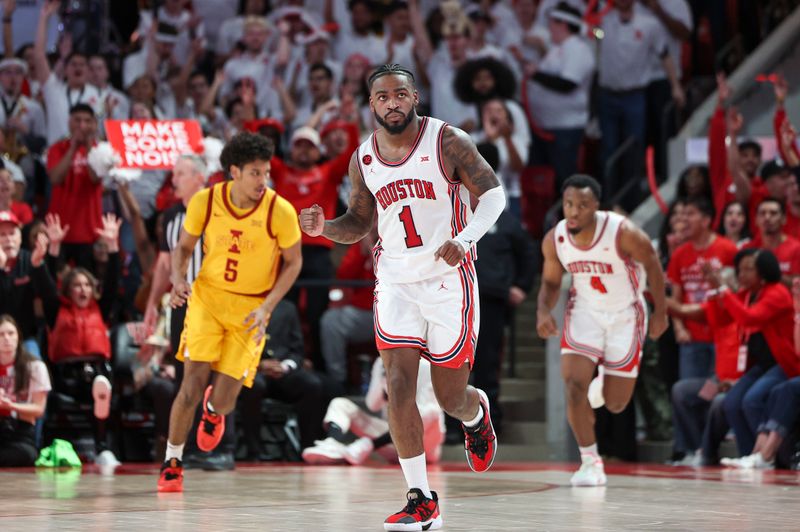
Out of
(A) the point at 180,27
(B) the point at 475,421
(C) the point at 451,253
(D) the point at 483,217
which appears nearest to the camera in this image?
(C) the point at 451,253

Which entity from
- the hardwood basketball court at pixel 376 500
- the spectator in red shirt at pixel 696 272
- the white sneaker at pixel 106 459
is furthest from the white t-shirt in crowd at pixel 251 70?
the hardwood basketball court at pixel 376 500

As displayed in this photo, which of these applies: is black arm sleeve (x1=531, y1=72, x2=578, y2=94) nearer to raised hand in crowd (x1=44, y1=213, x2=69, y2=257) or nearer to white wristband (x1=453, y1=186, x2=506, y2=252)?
raised hand in crowd (x1=44, y1=213, x2=69, y2=257)

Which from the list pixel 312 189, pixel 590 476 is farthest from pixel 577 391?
pixel 312 189

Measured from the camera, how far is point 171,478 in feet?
29.1

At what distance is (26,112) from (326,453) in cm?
538

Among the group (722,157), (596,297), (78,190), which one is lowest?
(596,297)

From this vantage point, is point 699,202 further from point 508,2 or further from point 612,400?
point 508,2

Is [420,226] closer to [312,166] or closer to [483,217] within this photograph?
[483,217]

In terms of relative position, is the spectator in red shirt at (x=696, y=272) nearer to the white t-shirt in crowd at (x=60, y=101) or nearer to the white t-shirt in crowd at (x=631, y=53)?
the white t-shirt in crowd at (x=631, y=53)

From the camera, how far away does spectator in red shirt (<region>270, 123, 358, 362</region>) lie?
43.5ft

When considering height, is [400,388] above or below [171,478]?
above

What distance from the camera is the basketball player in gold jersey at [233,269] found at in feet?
30.4

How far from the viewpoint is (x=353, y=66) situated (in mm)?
15000

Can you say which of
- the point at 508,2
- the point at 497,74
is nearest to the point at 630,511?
the point at 497,74
